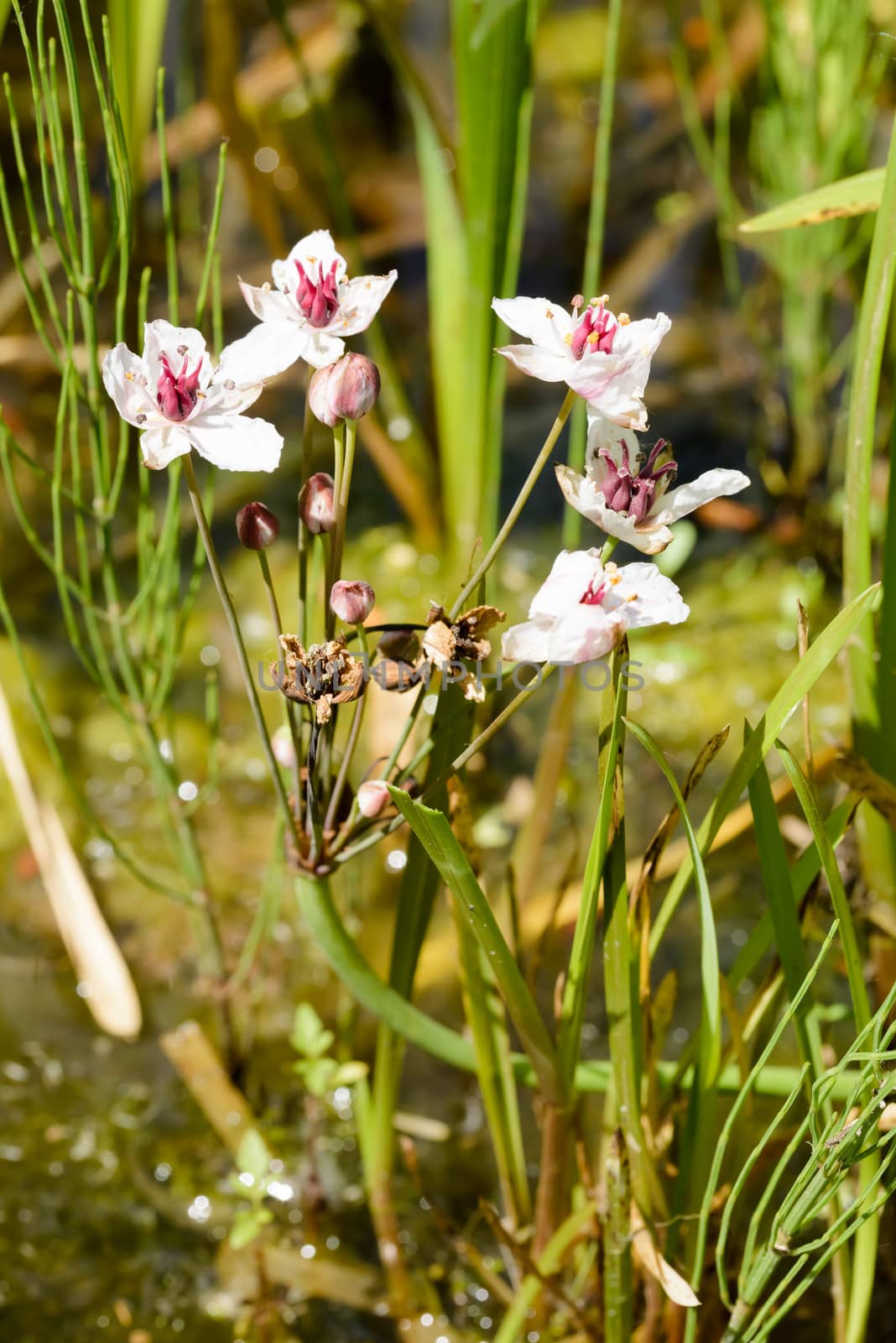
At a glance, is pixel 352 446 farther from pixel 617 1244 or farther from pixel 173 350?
pixel 617 1244

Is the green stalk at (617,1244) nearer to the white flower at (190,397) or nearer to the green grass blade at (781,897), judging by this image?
the green grass blade at (781,897)

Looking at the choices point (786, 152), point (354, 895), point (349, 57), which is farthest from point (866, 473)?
point (349, 57)

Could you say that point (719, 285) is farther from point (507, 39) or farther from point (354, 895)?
point (354, 895)

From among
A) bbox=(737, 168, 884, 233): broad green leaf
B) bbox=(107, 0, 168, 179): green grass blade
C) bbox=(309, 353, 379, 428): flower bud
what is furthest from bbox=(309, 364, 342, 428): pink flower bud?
bbox=(107, 0, 168, 179): green grass blade

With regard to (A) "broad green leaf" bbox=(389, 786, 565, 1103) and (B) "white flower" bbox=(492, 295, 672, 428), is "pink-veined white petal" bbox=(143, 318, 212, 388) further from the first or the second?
(A) "broad green leaf" bbox=(389, 786, 565, 1103)

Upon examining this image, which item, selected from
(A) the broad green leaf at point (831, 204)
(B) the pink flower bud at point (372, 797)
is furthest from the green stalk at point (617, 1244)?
(A) the broad green leaf at point (831, 204)

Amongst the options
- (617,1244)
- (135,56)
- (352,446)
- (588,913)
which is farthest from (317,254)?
(135,56)
